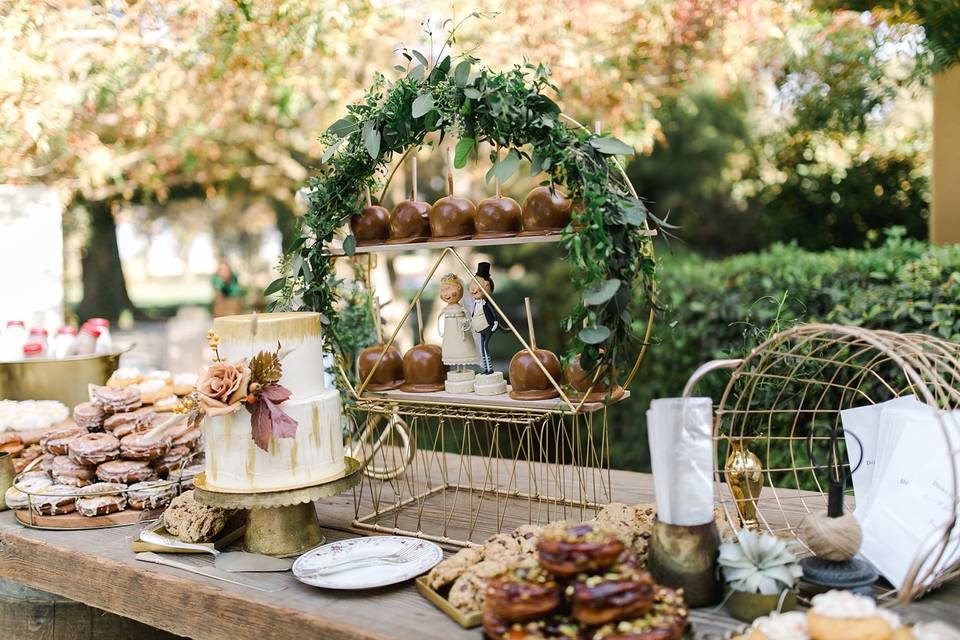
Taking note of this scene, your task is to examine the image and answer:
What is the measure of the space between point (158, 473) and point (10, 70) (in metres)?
2.12

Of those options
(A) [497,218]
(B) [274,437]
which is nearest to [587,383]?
(A) [497,218]

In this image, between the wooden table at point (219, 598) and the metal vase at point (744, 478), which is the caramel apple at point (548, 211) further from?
the wooden table at point (219, 598)

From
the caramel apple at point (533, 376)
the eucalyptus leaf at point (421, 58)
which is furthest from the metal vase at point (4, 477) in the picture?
the eucalyptus leaf at point (421, 58)

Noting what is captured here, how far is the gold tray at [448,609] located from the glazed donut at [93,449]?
1074 mm

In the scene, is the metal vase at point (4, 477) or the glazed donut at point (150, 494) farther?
the metal vase at point (4, 477)

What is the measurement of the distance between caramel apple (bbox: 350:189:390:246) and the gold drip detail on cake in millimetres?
354

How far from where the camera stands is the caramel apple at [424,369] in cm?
198

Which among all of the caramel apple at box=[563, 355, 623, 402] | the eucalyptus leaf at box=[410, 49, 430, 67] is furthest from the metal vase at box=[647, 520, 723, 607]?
the eucalyptus leaf at box=[410, 49, 430, 67]

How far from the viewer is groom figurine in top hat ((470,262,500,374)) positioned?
1937 mm

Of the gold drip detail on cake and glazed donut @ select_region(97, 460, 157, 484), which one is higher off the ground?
the gold drip detail on cake

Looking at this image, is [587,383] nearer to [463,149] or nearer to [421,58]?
[463,149]

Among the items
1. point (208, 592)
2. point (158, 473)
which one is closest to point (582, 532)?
point (208, 592)

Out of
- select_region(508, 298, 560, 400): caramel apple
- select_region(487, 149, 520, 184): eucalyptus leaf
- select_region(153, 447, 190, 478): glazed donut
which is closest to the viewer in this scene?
select_region(487, 149, 520, 184): eucalyptus leaf

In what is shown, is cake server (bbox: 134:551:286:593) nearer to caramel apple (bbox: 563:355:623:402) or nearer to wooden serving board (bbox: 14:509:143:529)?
wooden serving board (bbox: 14:509:143:529)
